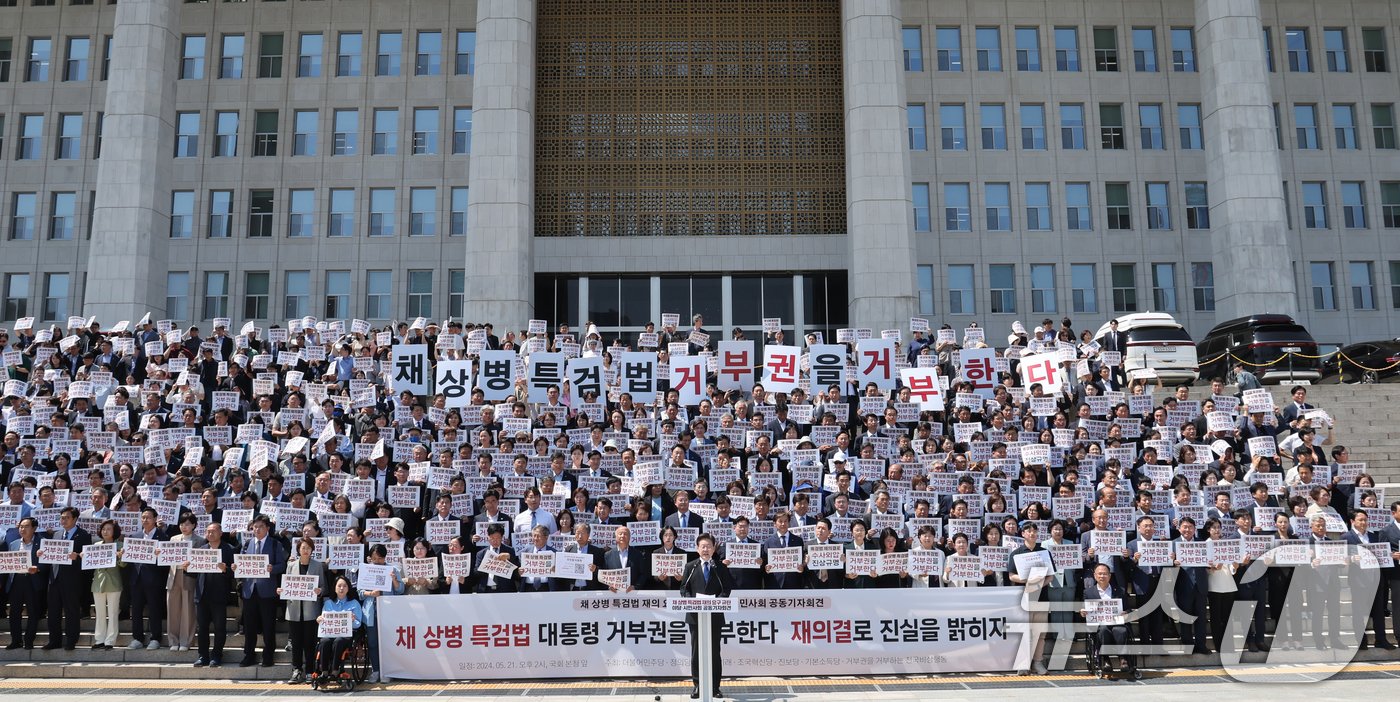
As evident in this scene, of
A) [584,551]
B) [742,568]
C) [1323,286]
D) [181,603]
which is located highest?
[1323,286]

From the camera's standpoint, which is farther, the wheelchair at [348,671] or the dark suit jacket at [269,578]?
the dark suit jacket at [269,578]

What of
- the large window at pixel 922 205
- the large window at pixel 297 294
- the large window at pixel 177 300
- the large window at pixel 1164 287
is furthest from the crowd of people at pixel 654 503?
the large window at pixel 1164 287

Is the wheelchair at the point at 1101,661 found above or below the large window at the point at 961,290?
below

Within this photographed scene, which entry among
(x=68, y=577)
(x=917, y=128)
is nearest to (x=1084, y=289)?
(x=917, y=128)

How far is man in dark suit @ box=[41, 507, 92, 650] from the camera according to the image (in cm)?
1378

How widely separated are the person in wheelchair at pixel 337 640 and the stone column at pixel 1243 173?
95.7 ft

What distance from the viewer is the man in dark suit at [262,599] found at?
13109 mm

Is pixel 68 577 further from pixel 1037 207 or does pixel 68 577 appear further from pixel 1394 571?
pixel 1037 207

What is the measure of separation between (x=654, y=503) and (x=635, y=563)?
1.20 metres

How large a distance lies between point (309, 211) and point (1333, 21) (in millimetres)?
38232

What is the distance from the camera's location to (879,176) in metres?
32.4

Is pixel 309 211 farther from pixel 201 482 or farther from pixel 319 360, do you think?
pixel 201 482

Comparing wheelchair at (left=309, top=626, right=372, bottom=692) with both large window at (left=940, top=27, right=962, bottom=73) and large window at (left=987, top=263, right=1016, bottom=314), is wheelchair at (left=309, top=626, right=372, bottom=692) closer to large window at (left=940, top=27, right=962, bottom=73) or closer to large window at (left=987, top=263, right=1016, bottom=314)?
large window at (left=987, top=263, right=1016, bottom=314)

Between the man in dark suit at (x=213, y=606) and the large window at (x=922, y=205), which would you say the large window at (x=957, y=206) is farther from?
the man in dark suit at (x=213, y=606)
